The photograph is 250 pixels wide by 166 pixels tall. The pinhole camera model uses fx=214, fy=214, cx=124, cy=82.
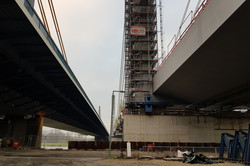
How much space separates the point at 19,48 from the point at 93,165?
1199cm

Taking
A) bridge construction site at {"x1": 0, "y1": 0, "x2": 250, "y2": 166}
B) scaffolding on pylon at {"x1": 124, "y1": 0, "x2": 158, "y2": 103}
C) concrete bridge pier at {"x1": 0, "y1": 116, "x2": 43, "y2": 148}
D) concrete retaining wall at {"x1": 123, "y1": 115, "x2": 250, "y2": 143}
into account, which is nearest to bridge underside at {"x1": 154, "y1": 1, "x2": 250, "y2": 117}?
bridge construction site at {"x1": 0, "y1": 0, "x2": 250, "y2": 166}

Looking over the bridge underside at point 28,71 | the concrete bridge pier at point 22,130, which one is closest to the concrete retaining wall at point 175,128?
the bridge underside at point 28,71

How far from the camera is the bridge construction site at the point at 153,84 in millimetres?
16875

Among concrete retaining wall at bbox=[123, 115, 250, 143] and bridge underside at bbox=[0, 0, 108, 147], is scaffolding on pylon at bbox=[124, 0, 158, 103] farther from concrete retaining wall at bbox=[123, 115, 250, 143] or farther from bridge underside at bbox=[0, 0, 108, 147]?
bridge underside at bbox=[0, 0, 108, 147]

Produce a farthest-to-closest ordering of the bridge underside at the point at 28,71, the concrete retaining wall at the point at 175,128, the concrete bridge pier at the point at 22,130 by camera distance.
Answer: the concrete bridge pier at the point at 22,130
the concrete retaining wall at the point at 175,128
the bridge underside at the point at 28,71

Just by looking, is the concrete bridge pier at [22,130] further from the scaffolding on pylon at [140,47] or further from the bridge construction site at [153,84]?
the scaffolding on pylon at [140,47]

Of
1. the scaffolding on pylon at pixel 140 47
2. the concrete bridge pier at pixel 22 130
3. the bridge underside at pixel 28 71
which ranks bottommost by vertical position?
the concrete bridge pier at pixel 22 130

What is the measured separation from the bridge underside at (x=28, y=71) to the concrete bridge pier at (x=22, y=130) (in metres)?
0.65

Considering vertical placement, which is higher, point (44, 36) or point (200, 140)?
point (44, 36)

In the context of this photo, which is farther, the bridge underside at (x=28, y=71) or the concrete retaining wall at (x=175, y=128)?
the concrete retaining wall at (x=175, y=128)

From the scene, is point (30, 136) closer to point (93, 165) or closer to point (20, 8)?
point (93, 165)

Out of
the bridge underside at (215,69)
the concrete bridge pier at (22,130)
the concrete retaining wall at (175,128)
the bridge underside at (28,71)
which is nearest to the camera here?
the bridge underside at (28,71)

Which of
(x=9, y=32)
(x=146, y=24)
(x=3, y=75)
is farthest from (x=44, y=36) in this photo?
(x=146, y=24)

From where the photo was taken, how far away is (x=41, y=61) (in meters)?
22.0
